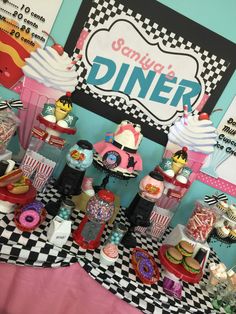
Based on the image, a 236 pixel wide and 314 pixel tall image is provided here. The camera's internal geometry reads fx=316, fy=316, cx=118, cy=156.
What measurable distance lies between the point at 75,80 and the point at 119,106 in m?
0.35

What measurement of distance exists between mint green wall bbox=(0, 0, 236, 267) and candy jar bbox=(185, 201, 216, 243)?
0.38m

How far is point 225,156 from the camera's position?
7.97ft

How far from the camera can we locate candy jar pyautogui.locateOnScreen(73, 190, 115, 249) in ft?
5.79

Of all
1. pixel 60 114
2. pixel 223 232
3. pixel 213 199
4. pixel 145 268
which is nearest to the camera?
pixel 145 268

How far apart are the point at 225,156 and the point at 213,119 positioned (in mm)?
308

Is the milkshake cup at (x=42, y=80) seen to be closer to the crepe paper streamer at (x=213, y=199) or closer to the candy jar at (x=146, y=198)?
the candy jar at (x=146, y=198)

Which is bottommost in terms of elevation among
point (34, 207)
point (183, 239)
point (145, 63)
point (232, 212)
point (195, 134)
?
point (34, 207)

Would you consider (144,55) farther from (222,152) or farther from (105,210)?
(105,210)

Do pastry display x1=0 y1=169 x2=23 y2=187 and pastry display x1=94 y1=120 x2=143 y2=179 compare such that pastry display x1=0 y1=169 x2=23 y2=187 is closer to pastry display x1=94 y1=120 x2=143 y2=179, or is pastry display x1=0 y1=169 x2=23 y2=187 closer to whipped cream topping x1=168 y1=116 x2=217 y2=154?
pastry display x1=94 y1=120 x2=143 y2=179

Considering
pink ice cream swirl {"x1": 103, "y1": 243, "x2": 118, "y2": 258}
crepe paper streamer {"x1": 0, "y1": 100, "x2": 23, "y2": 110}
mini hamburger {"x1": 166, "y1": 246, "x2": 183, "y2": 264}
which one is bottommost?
pink ice cream swirl {"x1": 103, "y1": 243, "x2": 118, "y2": 258}

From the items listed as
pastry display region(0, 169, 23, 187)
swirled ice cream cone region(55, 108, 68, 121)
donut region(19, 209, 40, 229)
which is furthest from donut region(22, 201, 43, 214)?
swirled ice cream cone region(55, 108, 68, 121)

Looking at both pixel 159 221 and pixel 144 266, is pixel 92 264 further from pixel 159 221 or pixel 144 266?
pixel 159 221

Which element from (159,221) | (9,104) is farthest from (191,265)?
(9,104)

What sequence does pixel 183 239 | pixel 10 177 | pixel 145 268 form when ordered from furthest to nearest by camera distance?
pixel 183 239, pixel 145 268, pixel 10 177
